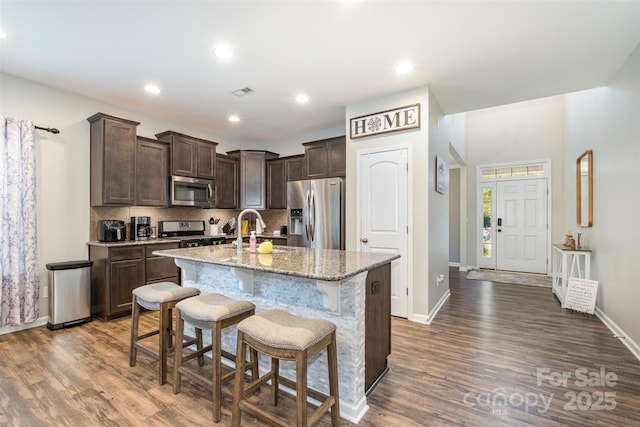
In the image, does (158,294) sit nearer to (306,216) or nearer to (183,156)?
(306,216)

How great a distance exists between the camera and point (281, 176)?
5.37m

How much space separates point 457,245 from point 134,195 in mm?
6670

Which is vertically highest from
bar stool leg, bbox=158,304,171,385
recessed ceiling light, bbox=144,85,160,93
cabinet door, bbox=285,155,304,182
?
recessed ceiling light, bbox=144,85,160,93

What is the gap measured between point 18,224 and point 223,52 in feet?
9.20

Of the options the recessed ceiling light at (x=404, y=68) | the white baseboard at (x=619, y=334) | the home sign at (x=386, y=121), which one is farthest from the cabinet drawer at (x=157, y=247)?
the white baseboard at (x=619, y=334)

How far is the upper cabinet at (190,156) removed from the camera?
435 cm

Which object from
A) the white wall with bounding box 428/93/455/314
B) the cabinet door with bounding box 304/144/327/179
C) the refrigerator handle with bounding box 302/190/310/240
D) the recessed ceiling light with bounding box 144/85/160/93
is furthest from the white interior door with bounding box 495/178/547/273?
the recessed ceiling light with bounding box 144/85/160/93

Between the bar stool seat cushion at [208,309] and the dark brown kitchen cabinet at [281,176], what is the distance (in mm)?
3368

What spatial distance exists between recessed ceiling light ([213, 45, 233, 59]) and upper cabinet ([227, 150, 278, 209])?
277 centimetres

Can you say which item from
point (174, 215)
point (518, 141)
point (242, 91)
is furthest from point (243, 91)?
point (518, 141)

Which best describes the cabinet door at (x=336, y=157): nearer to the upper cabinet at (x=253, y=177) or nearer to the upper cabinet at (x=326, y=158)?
the upper cabinet at (x=326, y=158)

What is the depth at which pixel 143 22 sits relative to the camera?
2.26m

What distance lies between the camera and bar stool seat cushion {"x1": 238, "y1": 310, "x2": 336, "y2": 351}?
1.44 m

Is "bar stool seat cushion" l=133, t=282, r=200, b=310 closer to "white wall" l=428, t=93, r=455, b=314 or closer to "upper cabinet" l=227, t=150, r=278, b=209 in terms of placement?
"white wall" l=428, t=93, r=455, b=314
